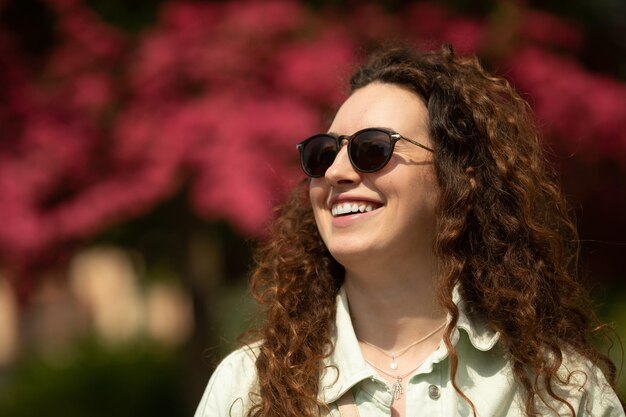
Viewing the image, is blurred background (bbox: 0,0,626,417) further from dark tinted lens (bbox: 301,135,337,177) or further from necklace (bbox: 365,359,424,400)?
necklace (bbox: 365,359,424,400)

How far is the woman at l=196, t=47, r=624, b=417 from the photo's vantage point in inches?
79.3

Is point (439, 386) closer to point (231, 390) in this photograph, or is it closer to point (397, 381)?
point (397, 381)

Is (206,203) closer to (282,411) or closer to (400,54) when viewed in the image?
(400,54)

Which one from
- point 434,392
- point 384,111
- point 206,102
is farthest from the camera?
point 206,102

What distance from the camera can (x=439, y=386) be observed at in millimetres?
2020

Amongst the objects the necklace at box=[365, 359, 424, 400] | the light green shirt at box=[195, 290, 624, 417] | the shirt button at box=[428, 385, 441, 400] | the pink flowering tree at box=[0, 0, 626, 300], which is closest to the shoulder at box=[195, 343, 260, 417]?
the light green shirt at box=[195, 290, 624, 417]

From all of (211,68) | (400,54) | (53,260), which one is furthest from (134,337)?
(400,54)

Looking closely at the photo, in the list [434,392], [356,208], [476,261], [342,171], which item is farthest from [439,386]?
[342,171]

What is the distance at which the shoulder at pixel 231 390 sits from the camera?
203cm

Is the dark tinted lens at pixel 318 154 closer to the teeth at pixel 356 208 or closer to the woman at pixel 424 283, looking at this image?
the woman at pixel 424 283

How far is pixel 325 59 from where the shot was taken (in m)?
3.86

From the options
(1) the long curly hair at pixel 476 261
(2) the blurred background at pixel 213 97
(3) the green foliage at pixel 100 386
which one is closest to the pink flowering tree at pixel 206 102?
(2) the blurred background at pixel 213 97

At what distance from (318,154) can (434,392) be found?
0.68m

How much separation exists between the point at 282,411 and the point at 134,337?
9380 mm
